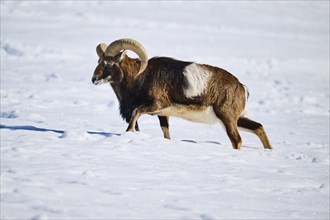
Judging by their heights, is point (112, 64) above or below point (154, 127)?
above

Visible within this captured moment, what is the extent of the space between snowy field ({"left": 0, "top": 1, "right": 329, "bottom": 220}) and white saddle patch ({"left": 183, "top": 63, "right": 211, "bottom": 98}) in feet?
2.46

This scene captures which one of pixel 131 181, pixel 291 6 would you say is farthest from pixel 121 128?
pixel 291 6

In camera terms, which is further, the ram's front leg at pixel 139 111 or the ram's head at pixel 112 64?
the ram's head at pixel 112 64

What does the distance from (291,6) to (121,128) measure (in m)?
32.9

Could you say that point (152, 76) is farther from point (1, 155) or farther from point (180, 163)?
point (1, 155)

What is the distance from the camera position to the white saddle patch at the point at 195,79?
9688mm

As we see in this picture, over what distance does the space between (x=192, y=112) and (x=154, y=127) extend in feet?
12.8

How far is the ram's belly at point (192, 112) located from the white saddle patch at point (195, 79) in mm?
199

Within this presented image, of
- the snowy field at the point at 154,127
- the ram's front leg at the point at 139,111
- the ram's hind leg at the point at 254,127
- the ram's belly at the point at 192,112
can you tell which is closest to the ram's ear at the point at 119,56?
the ram's front leg at the point at 139,111

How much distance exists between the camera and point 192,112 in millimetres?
9773

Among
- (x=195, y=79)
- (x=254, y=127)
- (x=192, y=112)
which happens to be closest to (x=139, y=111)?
(x=192, y=112)

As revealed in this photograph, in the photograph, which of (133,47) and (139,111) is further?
(133,47)

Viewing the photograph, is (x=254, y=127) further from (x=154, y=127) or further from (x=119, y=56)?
(x=154, y=127)

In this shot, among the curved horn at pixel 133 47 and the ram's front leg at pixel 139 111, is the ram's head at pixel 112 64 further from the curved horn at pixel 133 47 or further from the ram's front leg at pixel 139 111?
the ram's front leg at pixel 139 111
